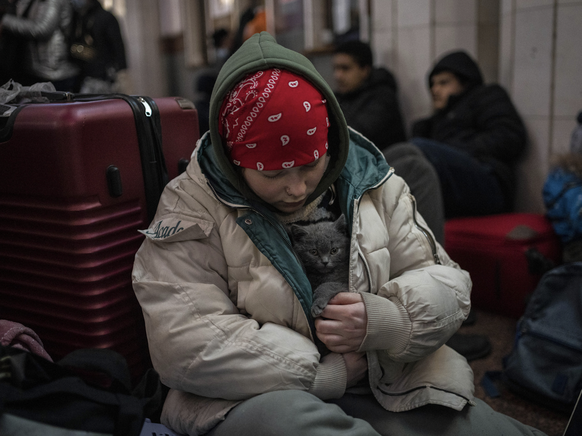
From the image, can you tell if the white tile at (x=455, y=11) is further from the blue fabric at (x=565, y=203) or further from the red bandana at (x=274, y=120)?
the red bandana at (x=274, y=120)

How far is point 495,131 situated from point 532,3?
805mm

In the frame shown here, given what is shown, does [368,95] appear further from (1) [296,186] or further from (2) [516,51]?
(1) [296,186]

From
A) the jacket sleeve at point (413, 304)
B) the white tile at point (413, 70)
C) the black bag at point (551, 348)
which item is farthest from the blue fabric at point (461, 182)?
the jacket sleeve at point (413, 304)

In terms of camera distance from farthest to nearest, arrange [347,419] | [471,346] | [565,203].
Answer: [565,203], [471,346], [347,419]

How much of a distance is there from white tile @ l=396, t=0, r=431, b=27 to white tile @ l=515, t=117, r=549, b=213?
1250mm

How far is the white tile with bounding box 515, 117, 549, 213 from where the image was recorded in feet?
10.8

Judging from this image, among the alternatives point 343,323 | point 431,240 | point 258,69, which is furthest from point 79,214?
point 431,240

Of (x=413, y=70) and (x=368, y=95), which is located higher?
(x=413, y=70)

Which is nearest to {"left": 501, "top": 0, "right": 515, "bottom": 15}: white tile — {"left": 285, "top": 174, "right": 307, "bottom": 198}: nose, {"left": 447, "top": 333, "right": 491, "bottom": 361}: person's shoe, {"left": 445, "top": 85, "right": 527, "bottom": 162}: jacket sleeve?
{"left": 445, "top": 85, "right": 527, "bottom": 162}: jacket sleeve

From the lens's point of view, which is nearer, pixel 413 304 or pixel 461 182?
pixel 413 304

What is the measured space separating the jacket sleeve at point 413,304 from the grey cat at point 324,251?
0.09 metres

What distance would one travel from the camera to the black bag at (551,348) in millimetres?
1846

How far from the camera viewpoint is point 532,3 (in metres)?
3.20

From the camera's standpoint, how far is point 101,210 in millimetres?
1344
